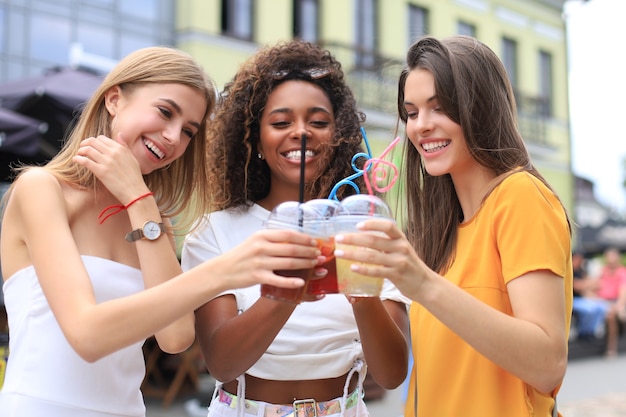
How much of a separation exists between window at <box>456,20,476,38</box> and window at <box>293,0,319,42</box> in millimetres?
4444

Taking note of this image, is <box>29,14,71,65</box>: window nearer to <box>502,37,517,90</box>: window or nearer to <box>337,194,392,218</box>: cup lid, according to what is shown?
<box>337,194,392,218</box>: cup lid

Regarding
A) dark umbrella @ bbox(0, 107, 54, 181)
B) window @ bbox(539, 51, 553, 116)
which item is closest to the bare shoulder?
dark umbrella @ bbox(0, 107, 54, 181)

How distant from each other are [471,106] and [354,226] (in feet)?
1.99

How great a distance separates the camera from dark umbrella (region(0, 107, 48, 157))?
5086 millimetres

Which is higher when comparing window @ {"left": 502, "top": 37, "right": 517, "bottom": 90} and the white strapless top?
window @ {"left": 502, "top": 37, "right": 517, "bottom": 90}

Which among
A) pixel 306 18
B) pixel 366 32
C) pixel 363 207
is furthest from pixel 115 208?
pixel 366 32

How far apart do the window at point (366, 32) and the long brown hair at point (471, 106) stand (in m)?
12.0

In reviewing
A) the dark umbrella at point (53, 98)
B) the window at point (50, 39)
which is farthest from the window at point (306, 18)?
the dark umbrella at point (53, 98)

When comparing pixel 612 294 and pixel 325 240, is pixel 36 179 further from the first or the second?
pixel 612 294

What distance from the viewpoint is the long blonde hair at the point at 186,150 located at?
2020 mm

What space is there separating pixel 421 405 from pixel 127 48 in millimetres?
10418

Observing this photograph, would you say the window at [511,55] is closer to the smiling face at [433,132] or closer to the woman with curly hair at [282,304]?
the woman with curly hair at [282,304]

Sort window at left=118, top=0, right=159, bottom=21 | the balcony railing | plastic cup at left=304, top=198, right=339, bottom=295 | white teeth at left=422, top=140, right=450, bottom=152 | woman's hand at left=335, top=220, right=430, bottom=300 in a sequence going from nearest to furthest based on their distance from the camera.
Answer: woman's hand at left=335, top=220, right=430, bottom=300, plastic cup at left=304, top=198, right=339, bottom=295, white teeth at left=422, top=140, right=450, bottom=152, window at left=118, top=0, right=159, bottom=21, the balcony railing

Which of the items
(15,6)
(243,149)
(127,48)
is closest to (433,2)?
(127,48)
